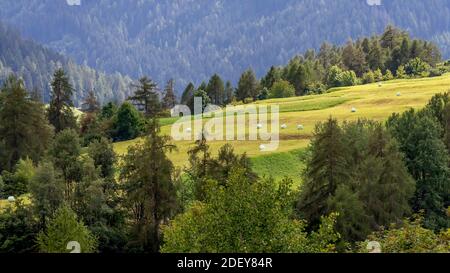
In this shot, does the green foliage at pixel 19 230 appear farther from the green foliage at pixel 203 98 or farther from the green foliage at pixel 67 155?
the green foliage at pixel 203 98

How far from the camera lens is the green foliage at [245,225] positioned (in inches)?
1036

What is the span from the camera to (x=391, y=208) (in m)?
51.5

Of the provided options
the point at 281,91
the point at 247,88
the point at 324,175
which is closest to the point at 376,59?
the point at 247,88

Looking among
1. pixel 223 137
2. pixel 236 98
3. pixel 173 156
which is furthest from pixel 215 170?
pixel 236 98

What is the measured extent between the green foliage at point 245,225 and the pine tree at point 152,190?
1847cm

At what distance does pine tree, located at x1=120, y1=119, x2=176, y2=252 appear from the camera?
158 feet

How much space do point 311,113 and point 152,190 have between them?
187ft

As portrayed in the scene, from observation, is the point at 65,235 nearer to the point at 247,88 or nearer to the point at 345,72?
the point at 247,88

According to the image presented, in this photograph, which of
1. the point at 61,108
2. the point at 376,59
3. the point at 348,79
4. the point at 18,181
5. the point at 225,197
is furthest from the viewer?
the point at 376,59

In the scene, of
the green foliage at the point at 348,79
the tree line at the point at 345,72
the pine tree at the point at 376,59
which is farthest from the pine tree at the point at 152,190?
the pine tree at the point at 376,59

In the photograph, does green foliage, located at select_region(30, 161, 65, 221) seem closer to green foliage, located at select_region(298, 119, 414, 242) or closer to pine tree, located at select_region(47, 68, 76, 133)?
green foliage, located at select_region(298, 119, 414, 242)

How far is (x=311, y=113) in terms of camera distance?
10138 centimetres

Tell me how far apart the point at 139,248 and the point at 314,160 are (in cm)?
1528

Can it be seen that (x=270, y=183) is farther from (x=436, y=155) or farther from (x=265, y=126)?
(x=265, y=126)
